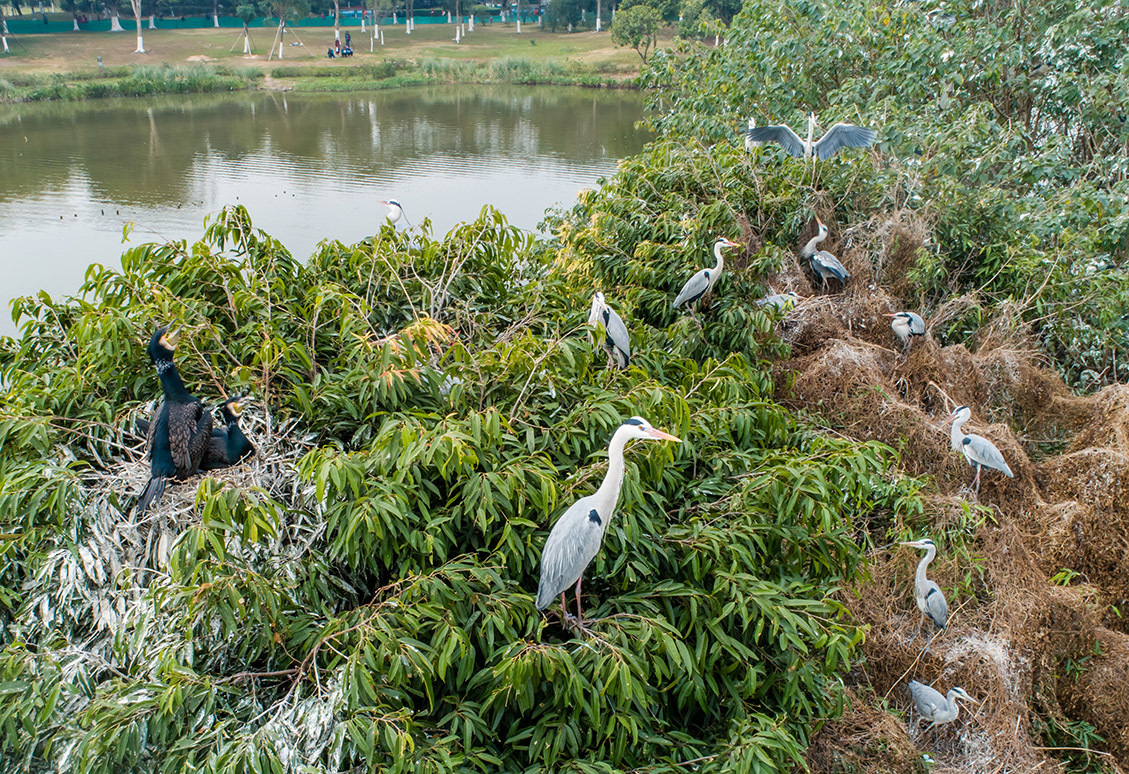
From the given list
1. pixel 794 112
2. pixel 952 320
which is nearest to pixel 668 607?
pixel 952 320

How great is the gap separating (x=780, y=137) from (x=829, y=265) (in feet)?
7.55

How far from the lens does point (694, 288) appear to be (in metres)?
5.82

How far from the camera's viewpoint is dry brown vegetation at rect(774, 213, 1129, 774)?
478 centimetres

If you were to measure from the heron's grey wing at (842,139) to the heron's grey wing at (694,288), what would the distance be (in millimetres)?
3561

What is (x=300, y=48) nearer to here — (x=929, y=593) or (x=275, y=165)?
(x=275, y=165)

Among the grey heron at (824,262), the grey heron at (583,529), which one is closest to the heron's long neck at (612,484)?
the grey heron at (583,529)

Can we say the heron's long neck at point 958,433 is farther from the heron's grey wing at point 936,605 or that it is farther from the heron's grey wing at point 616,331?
the heron's grey wing at point 616,331

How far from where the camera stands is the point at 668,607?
335cm

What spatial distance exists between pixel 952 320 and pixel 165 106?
28.0 metres

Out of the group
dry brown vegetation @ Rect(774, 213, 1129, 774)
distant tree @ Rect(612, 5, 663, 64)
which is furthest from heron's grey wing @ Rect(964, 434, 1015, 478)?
distant tree @ Rect(612, 5, 663, 64)

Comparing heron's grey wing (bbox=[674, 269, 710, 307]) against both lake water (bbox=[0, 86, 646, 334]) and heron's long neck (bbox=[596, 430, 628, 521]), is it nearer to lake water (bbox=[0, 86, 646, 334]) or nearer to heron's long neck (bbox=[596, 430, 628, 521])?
heron's long neck (bbox=[596, 430, 628, 521])

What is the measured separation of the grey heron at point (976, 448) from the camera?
5754 millimetres

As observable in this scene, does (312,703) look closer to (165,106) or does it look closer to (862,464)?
(862,464)

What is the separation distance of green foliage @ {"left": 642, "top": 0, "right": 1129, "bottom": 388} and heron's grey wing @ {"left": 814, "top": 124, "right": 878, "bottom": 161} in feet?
0.60
